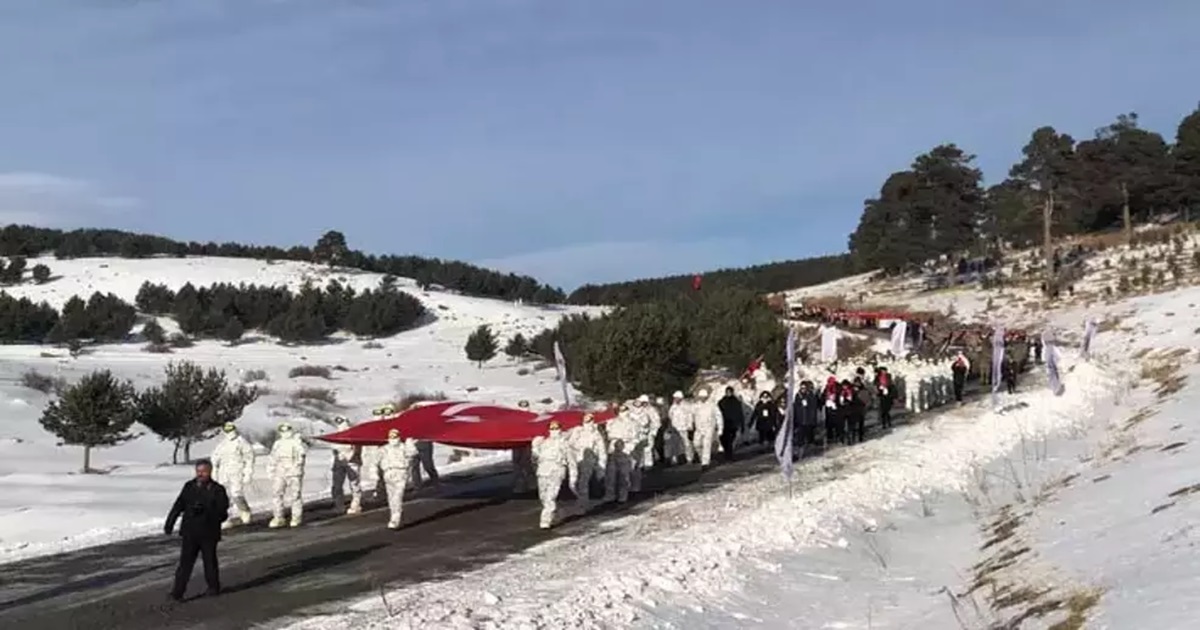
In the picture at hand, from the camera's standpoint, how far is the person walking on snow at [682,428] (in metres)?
27.2

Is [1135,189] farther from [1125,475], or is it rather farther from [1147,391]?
[1125,475]

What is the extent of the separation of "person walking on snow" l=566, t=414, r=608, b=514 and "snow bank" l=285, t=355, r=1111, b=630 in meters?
1.21

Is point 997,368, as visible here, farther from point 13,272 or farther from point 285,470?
point 13,272

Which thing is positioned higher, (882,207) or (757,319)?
(882,207)

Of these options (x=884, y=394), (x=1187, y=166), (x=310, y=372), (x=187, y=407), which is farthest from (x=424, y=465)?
(x=1187, y=166)

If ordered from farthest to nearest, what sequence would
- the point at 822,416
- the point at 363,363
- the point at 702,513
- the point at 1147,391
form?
1. the point at 363,363
2. the point at 1147,391
3. the point at 822,416
4. the point at 702,513

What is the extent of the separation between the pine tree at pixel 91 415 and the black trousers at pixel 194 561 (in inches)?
743

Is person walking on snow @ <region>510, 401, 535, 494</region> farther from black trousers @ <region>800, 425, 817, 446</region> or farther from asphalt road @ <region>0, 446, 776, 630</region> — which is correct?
black trousers @ <region>800, 425, 817, 446</region>

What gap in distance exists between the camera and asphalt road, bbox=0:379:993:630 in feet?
42.7

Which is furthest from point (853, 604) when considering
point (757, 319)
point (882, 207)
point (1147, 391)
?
point (882, 207)

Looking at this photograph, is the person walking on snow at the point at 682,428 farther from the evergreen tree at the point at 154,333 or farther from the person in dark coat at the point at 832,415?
the evergreen tree at the point at 154,333

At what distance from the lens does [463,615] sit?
39.4 ft

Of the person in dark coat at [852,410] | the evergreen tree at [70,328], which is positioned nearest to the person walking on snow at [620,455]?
the person in dark coat at [852,410]

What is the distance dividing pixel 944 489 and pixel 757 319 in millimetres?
25743
